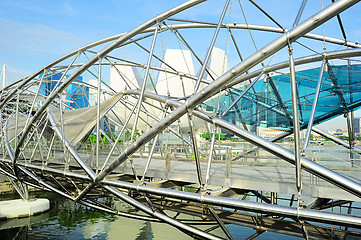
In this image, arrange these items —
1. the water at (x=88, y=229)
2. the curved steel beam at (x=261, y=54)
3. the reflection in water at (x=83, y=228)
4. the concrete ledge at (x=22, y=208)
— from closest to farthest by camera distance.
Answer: the curved steel beam at (x=261, y=54) → the water at (x=88, y=229) → the reflection in water at (x=83, y=228) → the concrete ledge at (x=22, y=208)

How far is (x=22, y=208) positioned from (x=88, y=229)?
9.31 meters

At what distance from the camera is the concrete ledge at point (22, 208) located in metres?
35.7

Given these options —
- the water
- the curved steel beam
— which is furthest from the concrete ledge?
the curved steel beam

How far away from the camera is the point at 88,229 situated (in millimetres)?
32844

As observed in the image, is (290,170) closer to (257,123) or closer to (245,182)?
(245,182)

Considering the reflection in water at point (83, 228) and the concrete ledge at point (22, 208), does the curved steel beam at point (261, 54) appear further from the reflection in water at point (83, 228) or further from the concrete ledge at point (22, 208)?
the concrete ledge at point (22, 208)

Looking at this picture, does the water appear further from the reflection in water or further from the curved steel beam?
the curved steel beam

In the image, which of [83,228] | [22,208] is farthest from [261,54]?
[22,208]

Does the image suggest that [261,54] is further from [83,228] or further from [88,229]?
[83,228]

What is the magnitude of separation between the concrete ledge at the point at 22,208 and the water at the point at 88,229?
2.31ft

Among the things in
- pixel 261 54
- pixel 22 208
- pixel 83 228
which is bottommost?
pixel 83 228

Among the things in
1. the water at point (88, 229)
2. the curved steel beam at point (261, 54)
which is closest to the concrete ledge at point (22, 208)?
the water at point (88, 229)

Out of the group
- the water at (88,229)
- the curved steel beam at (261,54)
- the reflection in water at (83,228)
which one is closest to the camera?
→ the curved steel beam at (261,54)

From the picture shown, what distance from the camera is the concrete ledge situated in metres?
35.7
